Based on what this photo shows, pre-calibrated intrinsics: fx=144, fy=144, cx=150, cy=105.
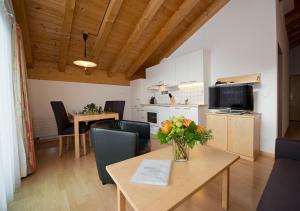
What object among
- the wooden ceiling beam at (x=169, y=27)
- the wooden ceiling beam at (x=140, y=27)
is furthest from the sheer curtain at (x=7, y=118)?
the wooden ceiling beam at (x=169, y=27)

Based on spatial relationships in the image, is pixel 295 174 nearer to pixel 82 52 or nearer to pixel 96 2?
pixel 96 2

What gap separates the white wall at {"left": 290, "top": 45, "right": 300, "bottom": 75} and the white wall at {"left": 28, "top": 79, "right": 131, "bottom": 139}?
7.44 m

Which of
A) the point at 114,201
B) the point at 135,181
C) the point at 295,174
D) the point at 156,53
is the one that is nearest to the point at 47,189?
the point at 114,201

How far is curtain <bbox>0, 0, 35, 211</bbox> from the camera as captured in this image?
157 centimetres

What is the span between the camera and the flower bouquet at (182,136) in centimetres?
121

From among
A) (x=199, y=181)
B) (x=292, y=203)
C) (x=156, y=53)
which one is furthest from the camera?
(x=156, y=53)

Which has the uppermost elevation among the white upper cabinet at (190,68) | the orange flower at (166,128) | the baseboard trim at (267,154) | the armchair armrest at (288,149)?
the white upper cabinet at (190,68)

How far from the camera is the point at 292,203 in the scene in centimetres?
87

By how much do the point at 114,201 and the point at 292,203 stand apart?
1.54 m

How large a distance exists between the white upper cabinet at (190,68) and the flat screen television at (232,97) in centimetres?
52

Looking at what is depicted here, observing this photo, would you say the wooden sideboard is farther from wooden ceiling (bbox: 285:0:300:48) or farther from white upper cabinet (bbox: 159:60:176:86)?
wooden ceiling (bbox: 285:0:300:48)

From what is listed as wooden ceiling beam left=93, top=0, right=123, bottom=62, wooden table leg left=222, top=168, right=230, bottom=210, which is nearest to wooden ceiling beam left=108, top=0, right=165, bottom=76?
wooden ceiling beam left=93, top=0, right=123, bottom=62

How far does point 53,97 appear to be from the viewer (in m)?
4.27

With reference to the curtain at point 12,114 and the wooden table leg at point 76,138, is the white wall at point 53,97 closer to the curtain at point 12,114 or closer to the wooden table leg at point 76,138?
the wooden table leg at point 76,138
